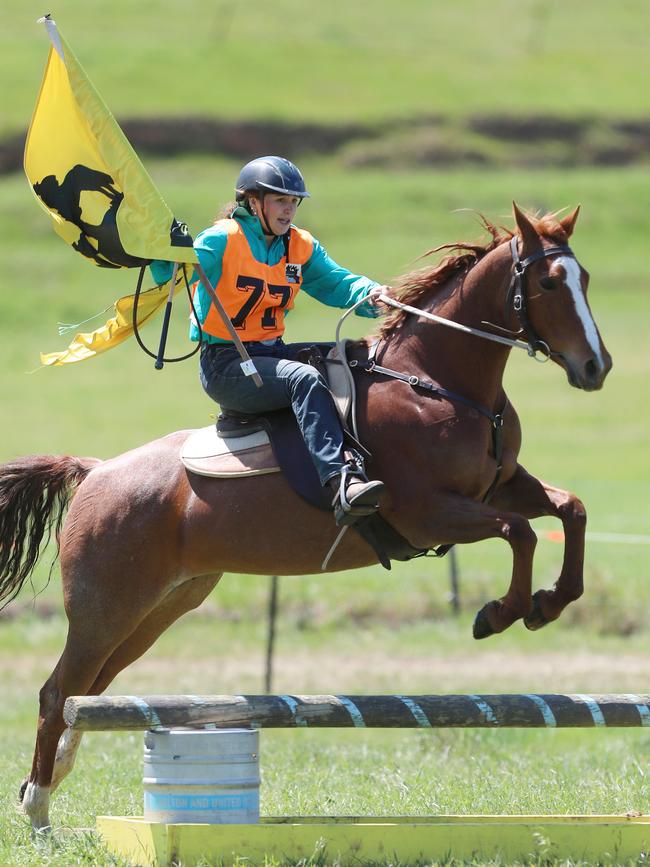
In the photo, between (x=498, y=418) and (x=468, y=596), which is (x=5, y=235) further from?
(x=498, y=418)

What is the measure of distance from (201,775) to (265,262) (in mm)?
2730

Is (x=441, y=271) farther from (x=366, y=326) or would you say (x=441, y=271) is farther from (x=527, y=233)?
(x=366, y=326)

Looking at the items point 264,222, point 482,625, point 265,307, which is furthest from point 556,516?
point 264,222

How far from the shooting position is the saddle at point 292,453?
285 inches

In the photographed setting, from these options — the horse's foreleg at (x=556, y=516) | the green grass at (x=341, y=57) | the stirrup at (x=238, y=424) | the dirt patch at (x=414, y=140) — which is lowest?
the dirt patch at (x=414, y=140)

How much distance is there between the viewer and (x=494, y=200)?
4638cm

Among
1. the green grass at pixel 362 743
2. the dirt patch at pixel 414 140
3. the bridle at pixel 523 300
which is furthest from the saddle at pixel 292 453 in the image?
the dirt patch at pixel 414 140

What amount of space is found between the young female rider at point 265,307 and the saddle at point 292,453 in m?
0.10

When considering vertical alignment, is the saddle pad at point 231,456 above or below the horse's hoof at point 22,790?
above

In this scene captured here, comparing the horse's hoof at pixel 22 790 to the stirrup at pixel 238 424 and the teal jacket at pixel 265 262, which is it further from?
the teal jacket at pixel 265 262

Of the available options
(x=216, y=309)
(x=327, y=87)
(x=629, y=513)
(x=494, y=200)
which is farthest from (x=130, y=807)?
(x=327, y=87)

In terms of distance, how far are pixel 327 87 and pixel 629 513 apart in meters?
44.0

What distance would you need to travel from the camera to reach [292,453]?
7305 millimetres

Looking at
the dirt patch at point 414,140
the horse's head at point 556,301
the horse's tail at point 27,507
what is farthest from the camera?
the dirt patch at point 414,140
